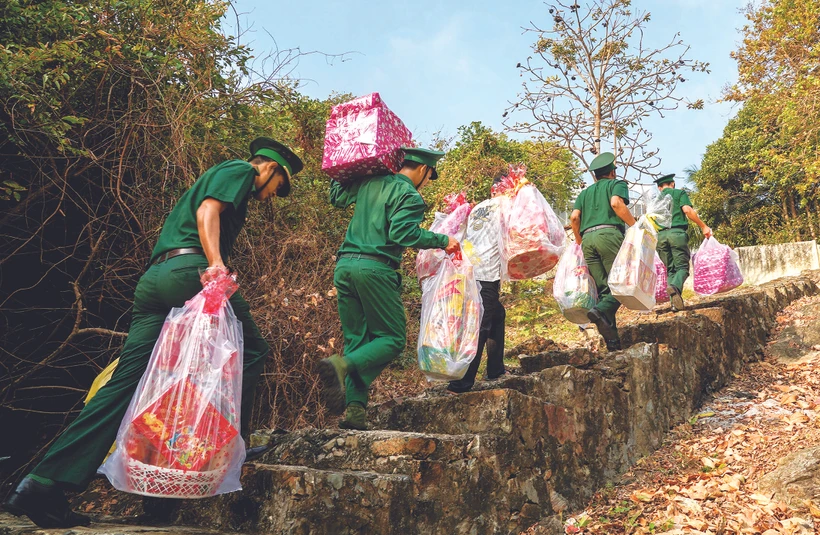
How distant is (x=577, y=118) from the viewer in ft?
38.3

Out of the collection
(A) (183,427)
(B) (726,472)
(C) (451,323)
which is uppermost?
(C) (451,323)

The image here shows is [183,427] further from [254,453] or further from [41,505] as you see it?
[254,453]

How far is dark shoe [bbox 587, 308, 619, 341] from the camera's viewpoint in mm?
5016

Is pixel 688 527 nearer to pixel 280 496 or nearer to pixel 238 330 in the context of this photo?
pixel 280 496

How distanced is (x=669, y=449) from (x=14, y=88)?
16.3ft

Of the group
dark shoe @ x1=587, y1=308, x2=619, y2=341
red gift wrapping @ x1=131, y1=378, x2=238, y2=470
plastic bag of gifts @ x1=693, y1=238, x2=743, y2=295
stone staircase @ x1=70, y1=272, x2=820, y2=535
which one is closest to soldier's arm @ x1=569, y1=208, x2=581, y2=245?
dark shoe @ x1=587, y1=308, x2=619, y2=341

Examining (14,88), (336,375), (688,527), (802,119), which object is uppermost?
(802,119)

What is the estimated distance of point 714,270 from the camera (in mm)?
7508

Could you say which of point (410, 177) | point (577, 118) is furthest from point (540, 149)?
point (410, 177)

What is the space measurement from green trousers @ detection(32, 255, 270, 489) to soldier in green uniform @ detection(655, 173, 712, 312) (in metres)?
5.40

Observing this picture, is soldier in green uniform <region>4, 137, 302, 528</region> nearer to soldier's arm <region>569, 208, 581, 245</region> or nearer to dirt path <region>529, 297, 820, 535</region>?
dirt path <region>529, 297, 820, 535</region>

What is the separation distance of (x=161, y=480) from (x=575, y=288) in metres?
3.71

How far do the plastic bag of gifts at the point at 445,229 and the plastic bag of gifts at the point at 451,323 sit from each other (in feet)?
0.72

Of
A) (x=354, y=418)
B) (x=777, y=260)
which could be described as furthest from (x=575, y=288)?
(x=777, y=260)
